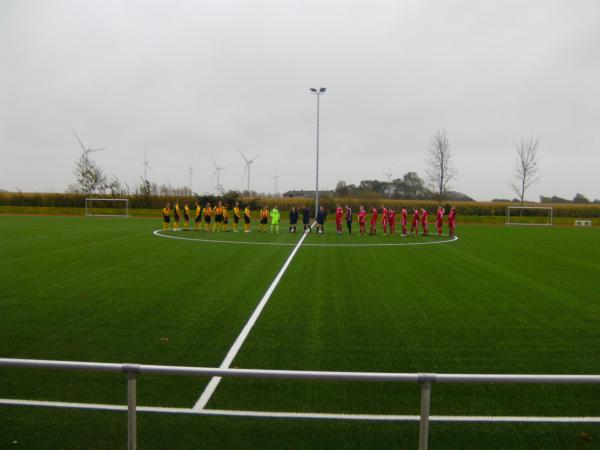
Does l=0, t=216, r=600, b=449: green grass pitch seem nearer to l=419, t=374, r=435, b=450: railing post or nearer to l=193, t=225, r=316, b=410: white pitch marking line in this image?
l=193, t=225, r=316, b=410: white pitch marking line

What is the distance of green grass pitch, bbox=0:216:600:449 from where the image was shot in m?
4.33

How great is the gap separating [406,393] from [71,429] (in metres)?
3.36

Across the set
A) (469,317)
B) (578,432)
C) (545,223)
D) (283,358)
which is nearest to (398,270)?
(469,317)

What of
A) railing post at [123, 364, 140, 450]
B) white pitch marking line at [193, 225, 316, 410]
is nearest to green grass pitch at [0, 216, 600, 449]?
white pitch marking line at [193, 225, 316, 410]

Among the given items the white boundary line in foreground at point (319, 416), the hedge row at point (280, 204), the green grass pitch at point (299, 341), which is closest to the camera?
the green grass pitch at point (299, 341)

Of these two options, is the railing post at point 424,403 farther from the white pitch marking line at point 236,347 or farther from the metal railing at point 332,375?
the white pitch marking line at point 236,347

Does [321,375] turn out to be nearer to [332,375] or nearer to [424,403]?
[332,375]

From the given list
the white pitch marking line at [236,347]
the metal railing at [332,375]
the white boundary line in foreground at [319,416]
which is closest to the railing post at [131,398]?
the metal railing at [332,375]

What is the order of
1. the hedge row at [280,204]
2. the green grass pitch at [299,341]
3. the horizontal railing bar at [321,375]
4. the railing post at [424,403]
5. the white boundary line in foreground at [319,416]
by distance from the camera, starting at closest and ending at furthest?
the horizontal railing bar at [321,375] → the railing post at [424,403] → the green grass pitch at [299,341] → the white boundary line in foreground at [319,416] → the hedge row at [280,204]

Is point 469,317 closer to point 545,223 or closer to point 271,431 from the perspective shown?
point 271,431

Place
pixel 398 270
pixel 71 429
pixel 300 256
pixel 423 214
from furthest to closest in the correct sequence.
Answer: pixel 423 214 → pixel 300 256 → pixel 398 270 → pixel 71 429

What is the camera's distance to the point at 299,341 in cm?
694

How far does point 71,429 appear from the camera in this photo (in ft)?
14.0

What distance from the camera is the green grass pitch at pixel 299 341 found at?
14.2 feet
